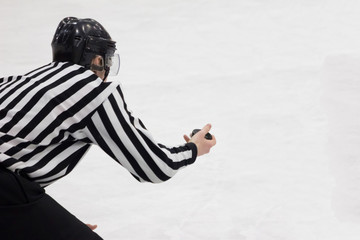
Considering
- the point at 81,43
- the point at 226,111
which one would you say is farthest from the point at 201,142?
the point at 226,111

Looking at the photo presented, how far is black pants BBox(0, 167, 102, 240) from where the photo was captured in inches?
58.9

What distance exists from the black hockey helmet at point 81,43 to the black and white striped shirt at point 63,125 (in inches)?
2.8

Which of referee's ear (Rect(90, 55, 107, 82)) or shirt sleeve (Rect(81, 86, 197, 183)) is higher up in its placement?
referee's ear (Rect(90, 55, 107, 82))

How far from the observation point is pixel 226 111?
3512 mm

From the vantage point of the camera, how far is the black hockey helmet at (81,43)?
5.74 feet

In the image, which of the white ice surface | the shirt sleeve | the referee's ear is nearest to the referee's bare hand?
the shirt sleeve

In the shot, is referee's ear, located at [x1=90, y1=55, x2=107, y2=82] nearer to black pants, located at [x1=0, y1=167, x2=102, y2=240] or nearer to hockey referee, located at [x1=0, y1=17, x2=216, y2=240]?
hockey referee, located at [x1=0, y1=17, x2=216, y2=240]

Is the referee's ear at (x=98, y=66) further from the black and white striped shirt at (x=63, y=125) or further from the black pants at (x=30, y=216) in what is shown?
the black pants at (x=30, y=216)

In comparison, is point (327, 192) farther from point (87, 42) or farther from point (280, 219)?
point (87, 42)

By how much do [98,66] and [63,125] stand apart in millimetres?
286

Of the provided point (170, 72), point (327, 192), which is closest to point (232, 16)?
point (170, 72)

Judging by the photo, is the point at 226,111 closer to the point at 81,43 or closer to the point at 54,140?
the point at 81,43

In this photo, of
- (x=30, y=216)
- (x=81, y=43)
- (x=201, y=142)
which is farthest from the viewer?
(x=201, y=142)

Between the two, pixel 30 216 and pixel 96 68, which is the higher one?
pixel 96 68
